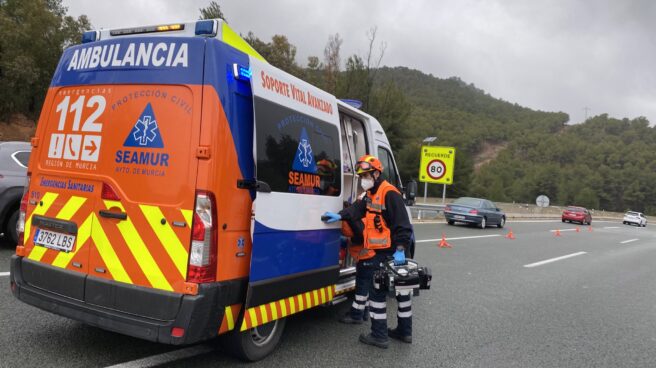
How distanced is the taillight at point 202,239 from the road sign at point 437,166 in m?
20.0

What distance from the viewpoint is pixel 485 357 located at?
15.3 ft

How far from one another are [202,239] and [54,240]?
1341 millimetres

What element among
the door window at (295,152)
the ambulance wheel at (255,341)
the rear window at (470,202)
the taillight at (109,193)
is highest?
the door window at (295,152)

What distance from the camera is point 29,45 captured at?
34.3 m

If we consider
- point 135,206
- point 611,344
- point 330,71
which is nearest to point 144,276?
point 135,206

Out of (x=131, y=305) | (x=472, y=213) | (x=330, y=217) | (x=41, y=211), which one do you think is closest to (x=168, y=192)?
(x=131, y=305)

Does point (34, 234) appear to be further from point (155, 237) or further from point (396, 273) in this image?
point (396, 273)

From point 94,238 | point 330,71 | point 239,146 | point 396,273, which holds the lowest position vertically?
point 396,273

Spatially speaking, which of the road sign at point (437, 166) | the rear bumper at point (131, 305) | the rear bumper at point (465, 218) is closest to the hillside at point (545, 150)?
the road sign at point (437, 166)

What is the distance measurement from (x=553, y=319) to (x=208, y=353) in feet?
15.4

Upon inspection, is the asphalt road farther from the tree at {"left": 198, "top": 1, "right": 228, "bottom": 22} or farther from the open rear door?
the tree at {"left": 198, "top": 1, "right": 228, "bottom": 22}

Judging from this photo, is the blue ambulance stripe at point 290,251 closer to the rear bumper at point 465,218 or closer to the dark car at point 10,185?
the dark car at point 10,185

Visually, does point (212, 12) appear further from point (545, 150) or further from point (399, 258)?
point (545, 150)

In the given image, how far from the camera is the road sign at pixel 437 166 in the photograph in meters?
22.8
